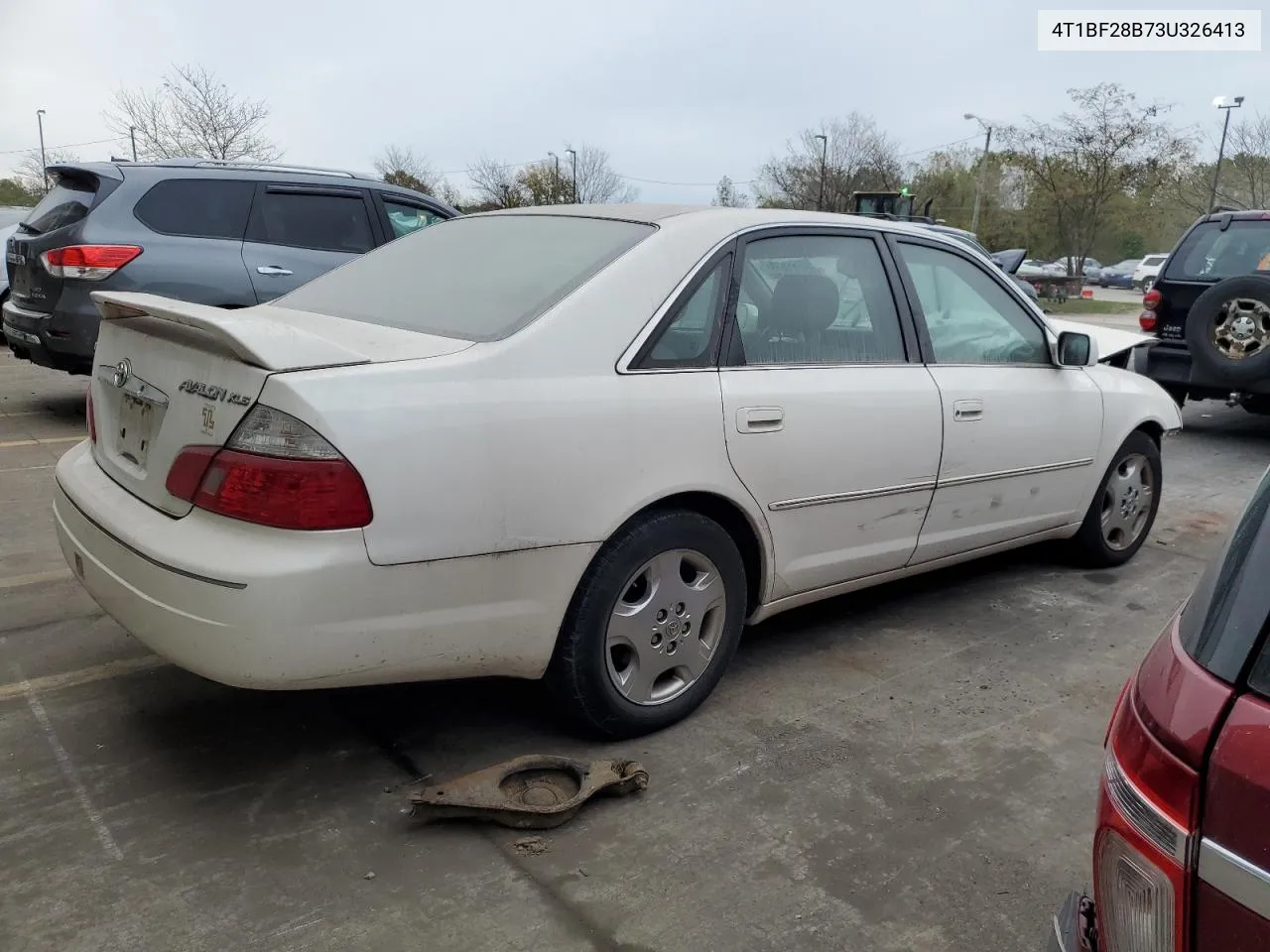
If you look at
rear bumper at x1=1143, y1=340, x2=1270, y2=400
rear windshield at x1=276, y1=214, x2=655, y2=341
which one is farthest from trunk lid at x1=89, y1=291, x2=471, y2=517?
rear bumper at x1=1143, y1=340, x2=1270, y2=400

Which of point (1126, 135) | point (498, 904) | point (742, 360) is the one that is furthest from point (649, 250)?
point (1126, 135)

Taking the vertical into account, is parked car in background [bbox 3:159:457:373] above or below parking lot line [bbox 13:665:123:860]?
above

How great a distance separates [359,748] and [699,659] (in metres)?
1.04

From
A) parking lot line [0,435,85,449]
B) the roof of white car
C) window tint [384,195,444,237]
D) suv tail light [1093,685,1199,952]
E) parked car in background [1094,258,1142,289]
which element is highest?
window tint [384,195,444,237]

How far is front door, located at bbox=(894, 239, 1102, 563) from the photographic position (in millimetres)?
3893

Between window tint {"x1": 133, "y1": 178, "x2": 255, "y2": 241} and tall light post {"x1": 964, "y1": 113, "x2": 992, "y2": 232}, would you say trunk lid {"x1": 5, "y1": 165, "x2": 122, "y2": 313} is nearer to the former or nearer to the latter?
window tint {"x1": 133, "y1": 178, "x2": 255, "y2": 241}

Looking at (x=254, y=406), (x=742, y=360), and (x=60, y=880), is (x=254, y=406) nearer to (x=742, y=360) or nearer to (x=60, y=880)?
(x=60, y=880)

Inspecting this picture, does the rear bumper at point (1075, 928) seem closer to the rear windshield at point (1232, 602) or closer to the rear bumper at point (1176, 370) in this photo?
the rear windshield at point (1232, 602)

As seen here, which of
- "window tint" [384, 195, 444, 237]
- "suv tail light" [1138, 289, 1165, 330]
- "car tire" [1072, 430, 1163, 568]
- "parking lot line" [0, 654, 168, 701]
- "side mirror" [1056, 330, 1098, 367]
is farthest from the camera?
"suv tail light" [1138, 289, 1165, 330]

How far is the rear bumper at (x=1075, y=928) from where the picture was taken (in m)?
1.44

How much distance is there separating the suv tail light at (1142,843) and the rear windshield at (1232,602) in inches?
4.7

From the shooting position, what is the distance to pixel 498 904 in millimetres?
2365

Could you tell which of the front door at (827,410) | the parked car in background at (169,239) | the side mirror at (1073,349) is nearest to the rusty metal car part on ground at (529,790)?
the front door at (827,410)

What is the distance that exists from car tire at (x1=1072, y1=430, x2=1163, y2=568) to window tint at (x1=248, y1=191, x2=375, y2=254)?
17.2 ft
